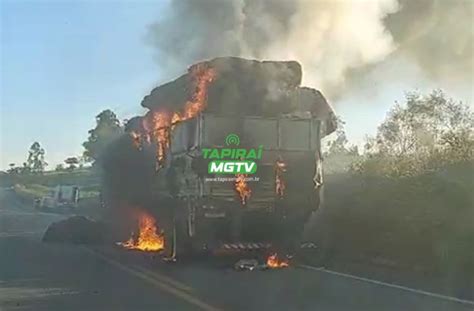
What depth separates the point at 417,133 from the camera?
75.3 feet

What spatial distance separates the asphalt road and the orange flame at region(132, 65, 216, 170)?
2408 mm

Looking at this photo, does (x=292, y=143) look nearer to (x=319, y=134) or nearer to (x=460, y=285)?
(x=319, y=134)

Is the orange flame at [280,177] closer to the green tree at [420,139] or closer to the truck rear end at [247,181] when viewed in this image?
the truck rear end at [247,181]

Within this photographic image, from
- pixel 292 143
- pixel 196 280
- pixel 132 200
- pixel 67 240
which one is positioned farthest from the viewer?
pixel 67 240

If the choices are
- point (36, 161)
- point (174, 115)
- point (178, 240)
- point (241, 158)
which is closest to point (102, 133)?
point (174, 115)

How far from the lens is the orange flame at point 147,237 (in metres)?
16.3

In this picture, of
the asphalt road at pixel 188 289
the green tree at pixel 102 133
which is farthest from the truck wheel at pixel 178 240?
the green tree at pixel 102 133

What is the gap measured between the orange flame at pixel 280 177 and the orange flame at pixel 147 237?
338 cm

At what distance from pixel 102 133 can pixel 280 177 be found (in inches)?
541

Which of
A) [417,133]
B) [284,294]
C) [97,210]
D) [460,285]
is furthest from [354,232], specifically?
[97,210]

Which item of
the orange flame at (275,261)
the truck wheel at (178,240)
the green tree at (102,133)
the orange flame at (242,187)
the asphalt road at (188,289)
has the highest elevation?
the green tree at (102,133)

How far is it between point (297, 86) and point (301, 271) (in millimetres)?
4124

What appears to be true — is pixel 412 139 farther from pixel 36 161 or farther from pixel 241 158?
pixel 36 161

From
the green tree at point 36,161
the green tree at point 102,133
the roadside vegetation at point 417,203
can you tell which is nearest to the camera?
the roadside vegetation at point 417,203
